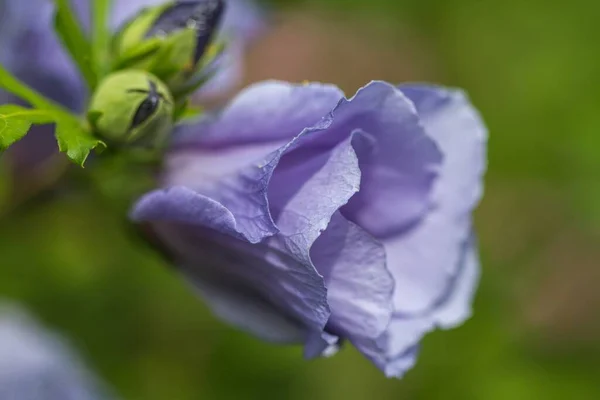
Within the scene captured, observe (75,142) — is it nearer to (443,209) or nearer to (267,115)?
(267,115)

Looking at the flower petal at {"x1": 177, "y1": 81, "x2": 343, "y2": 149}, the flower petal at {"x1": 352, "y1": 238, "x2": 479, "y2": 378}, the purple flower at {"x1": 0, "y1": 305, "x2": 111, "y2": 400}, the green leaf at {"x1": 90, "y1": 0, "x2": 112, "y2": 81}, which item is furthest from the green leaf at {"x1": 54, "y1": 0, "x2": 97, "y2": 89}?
the purple flower at {"x1": 0, "y1": 305, "x2": 111, "y2": 400}

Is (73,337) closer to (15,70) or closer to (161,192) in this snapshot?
(15,70)

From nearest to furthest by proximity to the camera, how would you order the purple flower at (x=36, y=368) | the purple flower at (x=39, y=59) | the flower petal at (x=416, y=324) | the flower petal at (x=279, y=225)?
the flower petal at (x=279, y=225) < the flower petal at (x=416, y=324) < the purple flower at (x=39, y=59) < the purple flower at (x=36, y=368)

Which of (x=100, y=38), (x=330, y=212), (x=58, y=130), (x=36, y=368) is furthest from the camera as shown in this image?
(x=36, y=368)

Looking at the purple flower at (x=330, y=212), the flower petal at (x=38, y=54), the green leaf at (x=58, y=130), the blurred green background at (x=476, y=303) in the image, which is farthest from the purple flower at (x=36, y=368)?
the green leaf at (x=58, y=130)

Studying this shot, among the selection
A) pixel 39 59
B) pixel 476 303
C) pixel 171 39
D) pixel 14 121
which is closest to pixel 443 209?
pixel 171 39

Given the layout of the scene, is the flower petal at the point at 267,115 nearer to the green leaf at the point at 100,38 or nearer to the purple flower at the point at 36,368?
the green leaf at the point at 100,38
